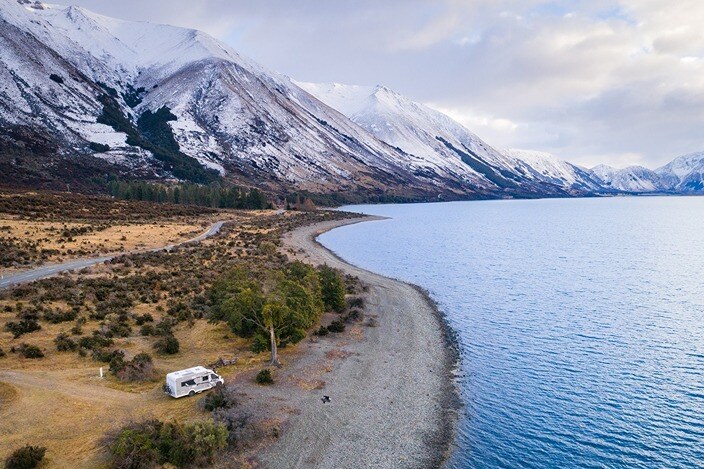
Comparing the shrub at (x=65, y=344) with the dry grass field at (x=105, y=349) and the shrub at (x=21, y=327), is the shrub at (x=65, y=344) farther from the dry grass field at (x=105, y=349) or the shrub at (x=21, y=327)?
the shrub at (x=21, y=327)

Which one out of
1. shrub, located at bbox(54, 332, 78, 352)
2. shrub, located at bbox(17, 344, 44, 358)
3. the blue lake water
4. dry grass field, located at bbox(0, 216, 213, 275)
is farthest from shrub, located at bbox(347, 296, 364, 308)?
dry grass field, located at bbox(0, 216, 213, 275)

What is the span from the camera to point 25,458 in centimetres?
2348

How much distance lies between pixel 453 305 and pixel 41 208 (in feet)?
358

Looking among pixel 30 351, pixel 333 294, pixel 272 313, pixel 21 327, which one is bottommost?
pixel 30 351

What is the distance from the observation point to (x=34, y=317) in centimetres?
4409

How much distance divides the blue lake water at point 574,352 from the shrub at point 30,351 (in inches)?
1242

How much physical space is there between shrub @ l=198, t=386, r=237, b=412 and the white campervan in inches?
50.6

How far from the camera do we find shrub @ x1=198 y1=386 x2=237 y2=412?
30.7m

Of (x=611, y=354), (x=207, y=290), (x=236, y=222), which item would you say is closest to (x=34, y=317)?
(x=207, y=290)

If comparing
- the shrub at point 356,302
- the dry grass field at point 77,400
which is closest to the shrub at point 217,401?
the dry grass field at point 77,400

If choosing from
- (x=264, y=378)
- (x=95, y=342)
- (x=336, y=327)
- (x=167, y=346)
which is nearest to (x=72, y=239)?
(x=95, y=342)

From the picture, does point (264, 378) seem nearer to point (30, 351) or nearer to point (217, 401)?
point (217, 401)

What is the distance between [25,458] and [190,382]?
10515mm

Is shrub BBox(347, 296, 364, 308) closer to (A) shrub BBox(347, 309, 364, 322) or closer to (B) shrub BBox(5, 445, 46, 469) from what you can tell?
(A) shrub BBox(347, 309, 364, 322)
